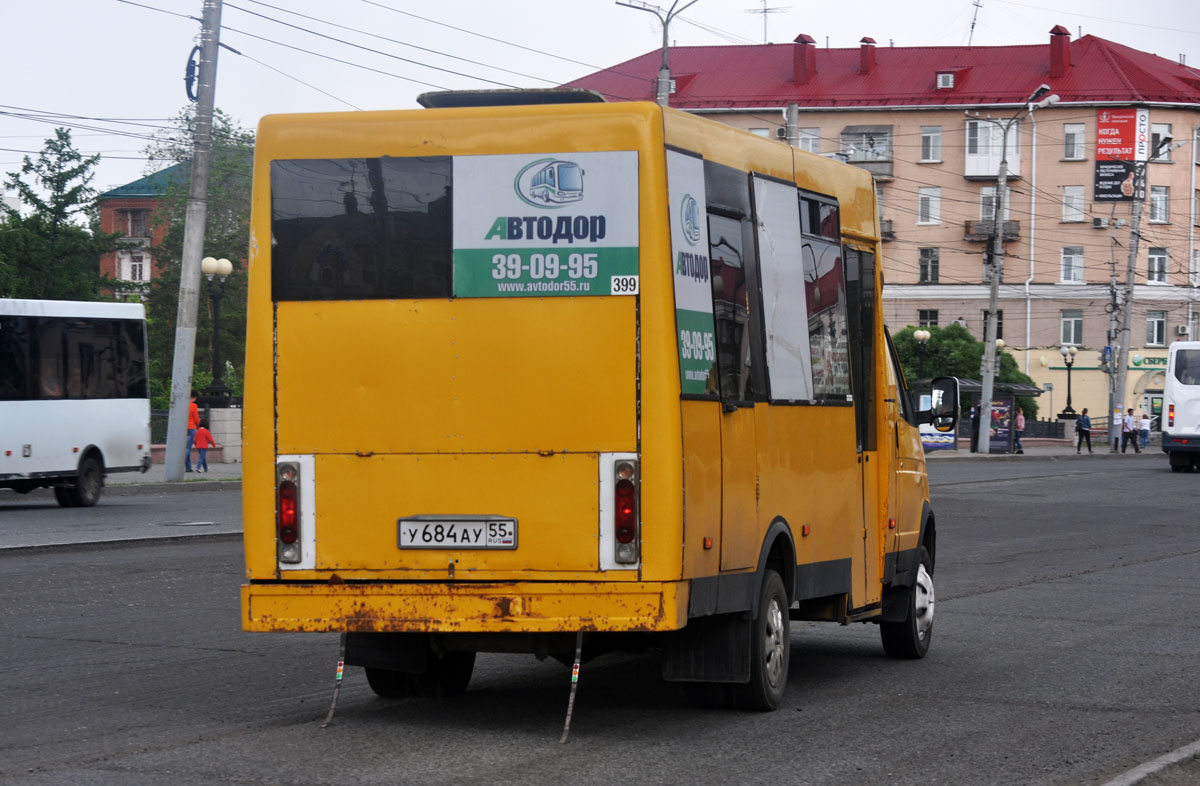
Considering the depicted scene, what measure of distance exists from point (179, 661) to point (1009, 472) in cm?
3331

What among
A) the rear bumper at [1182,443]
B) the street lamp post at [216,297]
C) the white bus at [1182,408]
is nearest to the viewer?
the street lamp post at [216,297]

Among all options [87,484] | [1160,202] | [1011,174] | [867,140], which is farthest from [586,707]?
[1160,202]

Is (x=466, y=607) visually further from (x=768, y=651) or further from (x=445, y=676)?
(x=768, y=651)

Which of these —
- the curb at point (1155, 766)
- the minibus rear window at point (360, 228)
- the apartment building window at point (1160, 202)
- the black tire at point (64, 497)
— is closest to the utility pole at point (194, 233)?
the black tire at point (64, 497)

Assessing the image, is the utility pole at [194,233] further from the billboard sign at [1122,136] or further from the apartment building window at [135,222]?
the apartment building window at [135,222]

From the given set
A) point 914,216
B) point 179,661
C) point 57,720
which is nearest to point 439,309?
point 57,720

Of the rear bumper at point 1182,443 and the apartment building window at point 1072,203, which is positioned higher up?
the apartment building window at point 1072,203

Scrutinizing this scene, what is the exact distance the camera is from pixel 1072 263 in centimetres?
8425

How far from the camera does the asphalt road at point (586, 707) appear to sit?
6688mm

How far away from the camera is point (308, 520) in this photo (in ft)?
24.0

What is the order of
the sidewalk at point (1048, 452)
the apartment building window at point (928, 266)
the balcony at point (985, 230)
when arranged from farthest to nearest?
the apartment building window at point (928, 266) < the balcony at point (985, 230) < the sidewalk at point (1048, 452)

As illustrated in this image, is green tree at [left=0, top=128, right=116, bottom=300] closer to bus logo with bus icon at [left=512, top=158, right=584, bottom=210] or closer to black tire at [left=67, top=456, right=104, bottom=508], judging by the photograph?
black tire at [left=67, top=456, right=104, bottom=508]

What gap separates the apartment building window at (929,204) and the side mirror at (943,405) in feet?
252

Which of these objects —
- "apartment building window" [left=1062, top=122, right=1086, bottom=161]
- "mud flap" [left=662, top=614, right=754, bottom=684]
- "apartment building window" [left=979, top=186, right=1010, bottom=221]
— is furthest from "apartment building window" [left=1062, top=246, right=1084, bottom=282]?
"mud flap" [left=662, top=614, right=754, bottom=684]
